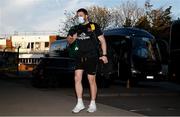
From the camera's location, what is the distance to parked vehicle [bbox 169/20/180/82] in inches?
782

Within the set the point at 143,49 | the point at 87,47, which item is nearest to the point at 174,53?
the point at 143,49

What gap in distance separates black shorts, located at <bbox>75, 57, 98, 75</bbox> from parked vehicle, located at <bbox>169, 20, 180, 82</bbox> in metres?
9.95

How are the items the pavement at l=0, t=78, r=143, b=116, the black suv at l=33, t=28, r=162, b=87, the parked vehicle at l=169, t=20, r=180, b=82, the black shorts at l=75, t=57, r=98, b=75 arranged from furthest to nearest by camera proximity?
the black suv at l=33, t=28, r=162, b=87, the parked vehicle at l=169, t=20, r=180, b=82, the pavement at l=0, t=78, r=143, b=116, the black shorts at l=75, t=57, r=98, b=75

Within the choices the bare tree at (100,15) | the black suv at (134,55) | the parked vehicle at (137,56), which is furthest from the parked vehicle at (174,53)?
the bare tree at (100,15)

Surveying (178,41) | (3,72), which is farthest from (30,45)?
(178,41)

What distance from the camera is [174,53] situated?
20.2 metres

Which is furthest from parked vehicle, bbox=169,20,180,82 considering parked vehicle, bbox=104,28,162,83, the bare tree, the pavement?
the bare tree

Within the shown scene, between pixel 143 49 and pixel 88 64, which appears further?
pixel 143 49

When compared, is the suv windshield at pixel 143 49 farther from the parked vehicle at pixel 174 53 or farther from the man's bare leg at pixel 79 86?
the man's bare leg at pixel 79 86

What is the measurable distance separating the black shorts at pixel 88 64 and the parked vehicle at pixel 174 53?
995 cm

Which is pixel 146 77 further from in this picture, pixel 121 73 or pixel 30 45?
pixel 30 45

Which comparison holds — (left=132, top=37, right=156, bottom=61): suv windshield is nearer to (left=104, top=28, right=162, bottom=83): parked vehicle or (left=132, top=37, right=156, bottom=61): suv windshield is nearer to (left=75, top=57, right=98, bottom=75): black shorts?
(left=104, top=28, right=162, bottom=83): parked vehicle

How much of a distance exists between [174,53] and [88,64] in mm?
10450

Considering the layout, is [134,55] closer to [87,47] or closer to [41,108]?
[41,108]
